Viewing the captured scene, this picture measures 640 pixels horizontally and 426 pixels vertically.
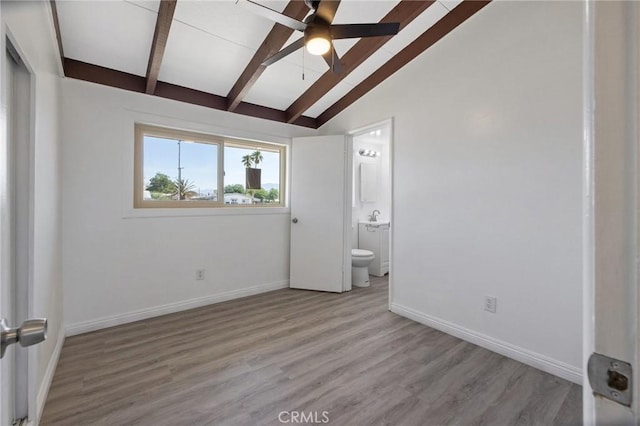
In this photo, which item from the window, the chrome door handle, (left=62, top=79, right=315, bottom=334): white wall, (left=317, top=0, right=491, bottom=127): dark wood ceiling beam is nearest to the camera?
the chrome door handle

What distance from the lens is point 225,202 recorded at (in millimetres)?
3500

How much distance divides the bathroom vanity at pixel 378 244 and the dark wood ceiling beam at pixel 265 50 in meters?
2.76

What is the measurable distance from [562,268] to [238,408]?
90.1 inches

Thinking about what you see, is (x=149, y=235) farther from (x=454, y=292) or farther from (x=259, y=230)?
(x=454, y=292)

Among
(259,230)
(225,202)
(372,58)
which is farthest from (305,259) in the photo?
(372,58)

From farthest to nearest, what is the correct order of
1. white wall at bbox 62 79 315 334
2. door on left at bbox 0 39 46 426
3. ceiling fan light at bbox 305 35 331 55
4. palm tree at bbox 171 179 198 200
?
1. palm tree at bbox 171 179 198 200
2. white wall at bbox 62 79 315 334
3. ceiling fan light at bbox 305 35 331 55
4. door on left at bbox 0 39 46 426

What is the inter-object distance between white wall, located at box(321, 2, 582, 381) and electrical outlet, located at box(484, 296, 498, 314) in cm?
4

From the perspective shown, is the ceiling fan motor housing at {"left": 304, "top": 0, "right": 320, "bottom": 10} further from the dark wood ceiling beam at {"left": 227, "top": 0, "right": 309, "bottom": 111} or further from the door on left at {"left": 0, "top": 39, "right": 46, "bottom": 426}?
the door on left at {"left": 0, "top": 39, "right": 46, "bottom": 426}

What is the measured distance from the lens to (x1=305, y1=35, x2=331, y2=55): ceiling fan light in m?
1.64

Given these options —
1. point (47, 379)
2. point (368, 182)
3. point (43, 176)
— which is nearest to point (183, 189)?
point (43, 176)

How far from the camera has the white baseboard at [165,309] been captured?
8.30ft

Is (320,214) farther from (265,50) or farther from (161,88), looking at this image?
(161,88)

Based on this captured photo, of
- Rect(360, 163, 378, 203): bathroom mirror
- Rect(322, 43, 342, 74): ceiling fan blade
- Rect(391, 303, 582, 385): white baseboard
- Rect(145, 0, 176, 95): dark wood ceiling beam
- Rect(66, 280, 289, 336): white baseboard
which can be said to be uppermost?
Rect(145, 0, 176, 95): dark wood ceiling beam

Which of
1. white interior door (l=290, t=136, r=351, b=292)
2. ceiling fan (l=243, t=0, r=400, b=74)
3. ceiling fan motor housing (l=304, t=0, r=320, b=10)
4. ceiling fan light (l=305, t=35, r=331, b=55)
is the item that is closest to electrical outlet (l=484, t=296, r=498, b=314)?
white interior door (l=290, t=136, r=351, b=292)
